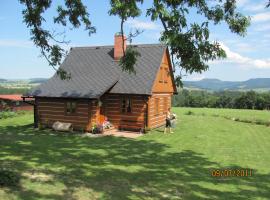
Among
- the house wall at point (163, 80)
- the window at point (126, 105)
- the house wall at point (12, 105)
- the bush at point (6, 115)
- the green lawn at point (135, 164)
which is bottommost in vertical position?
the green lawn at point (135, 164)

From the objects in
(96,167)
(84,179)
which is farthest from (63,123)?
(84,179)

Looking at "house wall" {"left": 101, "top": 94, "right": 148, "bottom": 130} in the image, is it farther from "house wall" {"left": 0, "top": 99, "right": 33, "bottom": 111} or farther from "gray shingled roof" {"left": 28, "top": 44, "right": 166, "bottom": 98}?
"house wall" {"left": 0, "top": 99, "right": 33, "bottom": 111}

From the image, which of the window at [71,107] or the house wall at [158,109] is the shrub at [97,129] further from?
the house wall at [158,109]

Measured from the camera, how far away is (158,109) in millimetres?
28312

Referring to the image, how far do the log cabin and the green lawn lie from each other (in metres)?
1.94

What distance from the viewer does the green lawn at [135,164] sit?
427 inches

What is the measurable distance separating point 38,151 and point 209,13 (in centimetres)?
1102

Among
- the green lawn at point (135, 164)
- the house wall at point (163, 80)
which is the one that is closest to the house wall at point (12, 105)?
the green lawn at point (135, 164)

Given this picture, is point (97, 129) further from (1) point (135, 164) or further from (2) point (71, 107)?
(1) point (135, 164)

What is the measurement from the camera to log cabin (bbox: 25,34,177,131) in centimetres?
2506

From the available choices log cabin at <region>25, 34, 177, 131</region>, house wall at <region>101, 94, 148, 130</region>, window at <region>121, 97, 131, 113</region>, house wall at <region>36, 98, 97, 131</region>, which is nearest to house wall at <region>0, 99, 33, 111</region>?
log cabin at <region>25, 34, 177, 131</region>
